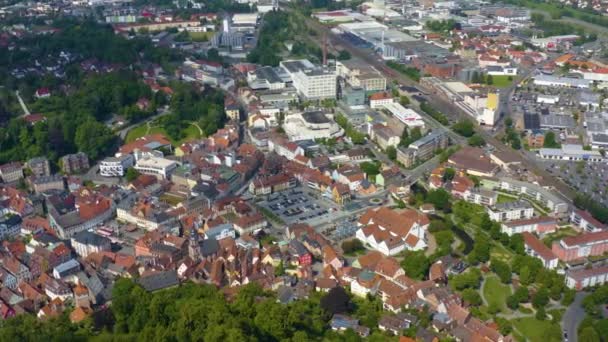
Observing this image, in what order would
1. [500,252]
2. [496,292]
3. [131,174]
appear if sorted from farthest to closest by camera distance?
1. [131,174]
2. [500,252]
3. [496,292]

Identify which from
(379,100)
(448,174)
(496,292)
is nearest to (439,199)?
(448,174)

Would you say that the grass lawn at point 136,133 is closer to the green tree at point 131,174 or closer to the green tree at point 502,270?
the green tree at point 131,174

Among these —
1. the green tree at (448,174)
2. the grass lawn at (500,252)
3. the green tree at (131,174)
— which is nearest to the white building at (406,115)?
the green tree at (448,174)

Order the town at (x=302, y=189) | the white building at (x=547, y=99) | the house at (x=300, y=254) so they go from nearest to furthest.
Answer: the town at (x=302, y=189) → the house at (x=300, y=254) → the white building at (x=547, y=99)

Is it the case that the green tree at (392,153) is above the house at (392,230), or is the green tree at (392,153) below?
above

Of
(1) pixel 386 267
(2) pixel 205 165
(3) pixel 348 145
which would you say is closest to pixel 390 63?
(3) pixel 348 145

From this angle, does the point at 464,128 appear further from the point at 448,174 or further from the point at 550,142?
the point at 448,174
